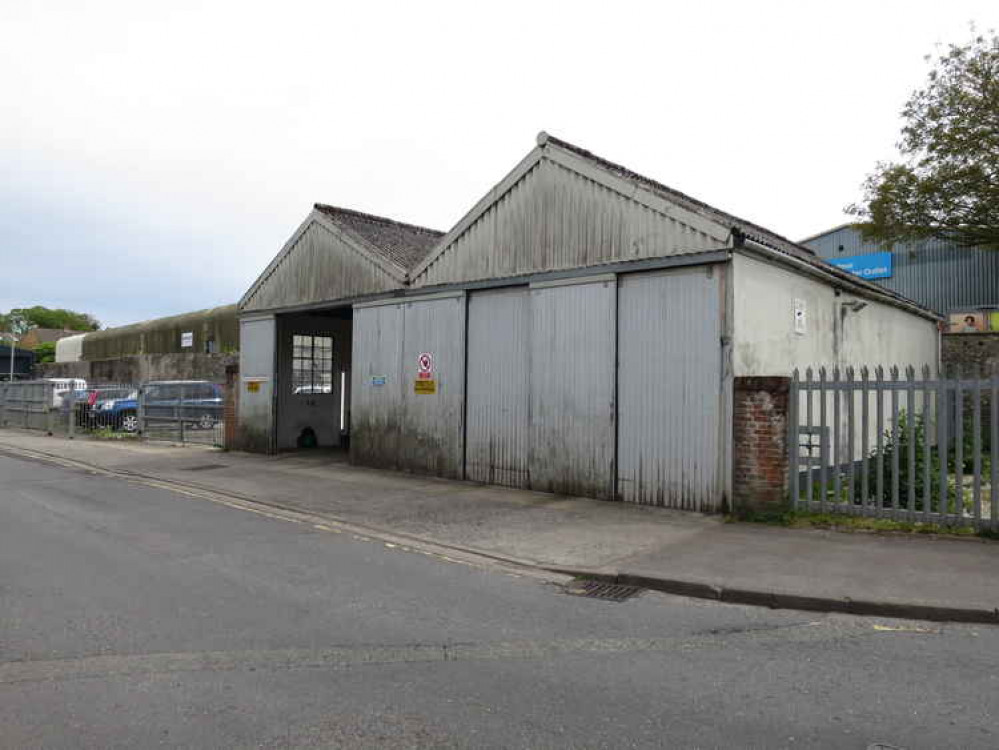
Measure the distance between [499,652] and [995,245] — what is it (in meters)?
27.6

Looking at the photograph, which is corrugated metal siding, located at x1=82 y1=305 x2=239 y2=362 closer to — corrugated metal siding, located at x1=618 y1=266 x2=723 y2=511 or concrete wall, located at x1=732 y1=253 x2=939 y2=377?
corrugated metal siding, located at x1=618 y1=266 x2=723 y2=511

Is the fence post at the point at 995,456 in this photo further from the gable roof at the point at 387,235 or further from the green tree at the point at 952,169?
the green tree at the point at 952,169

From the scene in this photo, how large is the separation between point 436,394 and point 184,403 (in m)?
12.1

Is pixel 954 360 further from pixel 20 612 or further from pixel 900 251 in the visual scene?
pixel 20 612

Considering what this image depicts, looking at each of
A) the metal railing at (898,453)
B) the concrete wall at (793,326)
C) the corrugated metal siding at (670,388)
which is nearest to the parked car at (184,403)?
the corrugated metal siding at (670,388)

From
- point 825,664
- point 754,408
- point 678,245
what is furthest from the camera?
point 678,245

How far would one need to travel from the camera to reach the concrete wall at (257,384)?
16.6 metres

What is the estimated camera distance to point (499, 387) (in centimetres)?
1165

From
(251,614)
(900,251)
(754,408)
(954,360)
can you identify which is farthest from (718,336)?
(900,251)

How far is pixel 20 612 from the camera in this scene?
16.5 ft

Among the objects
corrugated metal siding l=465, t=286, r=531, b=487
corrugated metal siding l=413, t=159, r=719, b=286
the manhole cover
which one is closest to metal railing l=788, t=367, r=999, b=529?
corrugated metal siding l=413, t=159, r=719, b=286

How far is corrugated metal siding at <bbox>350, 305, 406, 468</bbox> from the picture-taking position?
13438 mm

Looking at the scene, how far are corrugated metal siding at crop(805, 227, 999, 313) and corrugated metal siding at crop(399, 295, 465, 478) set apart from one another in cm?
2344

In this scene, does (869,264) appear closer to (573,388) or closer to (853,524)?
(573,388)
